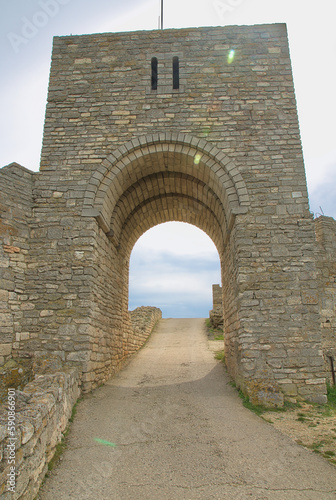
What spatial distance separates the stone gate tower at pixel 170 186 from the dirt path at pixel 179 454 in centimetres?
99

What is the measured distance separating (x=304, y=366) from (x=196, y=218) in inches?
235

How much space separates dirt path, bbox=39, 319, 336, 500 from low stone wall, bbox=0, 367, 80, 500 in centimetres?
28

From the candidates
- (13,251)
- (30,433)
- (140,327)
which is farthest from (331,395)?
(140,327)

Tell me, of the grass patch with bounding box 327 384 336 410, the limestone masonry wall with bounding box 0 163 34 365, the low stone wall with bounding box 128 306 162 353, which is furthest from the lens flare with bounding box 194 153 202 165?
the low stone wall with bounding box 128 306 162 353

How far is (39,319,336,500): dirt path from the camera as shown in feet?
11.3

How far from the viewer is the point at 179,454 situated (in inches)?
169

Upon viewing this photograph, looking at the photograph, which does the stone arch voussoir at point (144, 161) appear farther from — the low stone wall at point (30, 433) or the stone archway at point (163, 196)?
the low stone wall at point (30, 433)

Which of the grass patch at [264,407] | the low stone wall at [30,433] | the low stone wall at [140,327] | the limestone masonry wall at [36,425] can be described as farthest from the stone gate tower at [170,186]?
the low stone wall at [140,327]

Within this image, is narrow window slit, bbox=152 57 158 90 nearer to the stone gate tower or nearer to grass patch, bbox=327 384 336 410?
the stone gate tower

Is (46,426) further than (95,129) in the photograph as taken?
No

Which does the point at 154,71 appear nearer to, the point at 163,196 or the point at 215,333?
the point at 163,196

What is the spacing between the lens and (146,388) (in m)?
7.72

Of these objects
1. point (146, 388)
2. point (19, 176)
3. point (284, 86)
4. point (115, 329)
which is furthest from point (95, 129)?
point (146, 388)

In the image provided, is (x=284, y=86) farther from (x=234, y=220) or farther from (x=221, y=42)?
(x=234, y=220)
